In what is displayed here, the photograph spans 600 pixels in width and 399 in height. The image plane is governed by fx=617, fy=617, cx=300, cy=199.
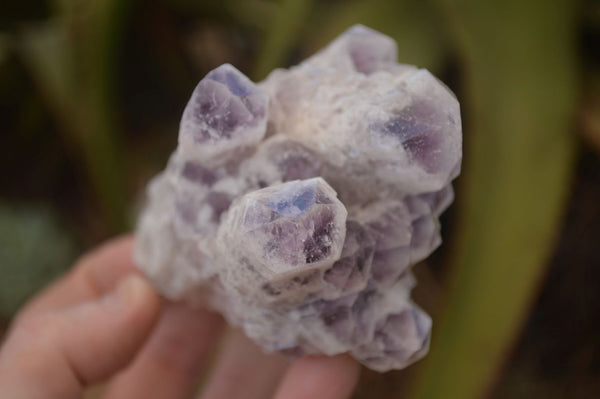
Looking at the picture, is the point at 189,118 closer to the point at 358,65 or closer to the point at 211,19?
the point at 358,65

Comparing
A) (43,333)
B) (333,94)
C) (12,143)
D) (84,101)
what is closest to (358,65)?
(333,94)

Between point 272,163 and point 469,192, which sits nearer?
point 272,163

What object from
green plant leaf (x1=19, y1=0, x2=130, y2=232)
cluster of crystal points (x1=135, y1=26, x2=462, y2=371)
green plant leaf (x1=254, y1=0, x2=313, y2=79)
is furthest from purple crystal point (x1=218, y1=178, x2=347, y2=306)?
green plant leaf (x1=19, y1=0, x2=130, y2=232)

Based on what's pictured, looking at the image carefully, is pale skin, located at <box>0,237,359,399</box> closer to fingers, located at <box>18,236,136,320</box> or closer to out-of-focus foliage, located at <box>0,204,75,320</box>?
fingers, located at <box>18,236,136,320</box>

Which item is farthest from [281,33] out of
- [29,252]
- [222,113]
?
[29,252]

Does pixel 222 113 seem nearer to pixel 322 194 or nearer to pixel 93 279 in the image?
pixel 322 194

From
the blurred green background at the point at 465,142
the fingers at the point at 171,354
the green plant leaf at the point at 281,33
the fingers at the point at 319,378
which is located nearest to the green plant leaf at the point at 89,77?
the blurred green background at the point at 465,142

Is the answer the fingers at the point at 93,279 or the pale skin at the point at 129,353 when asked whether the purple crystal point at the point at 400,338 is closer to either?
the pale skin at the point at 129,353
